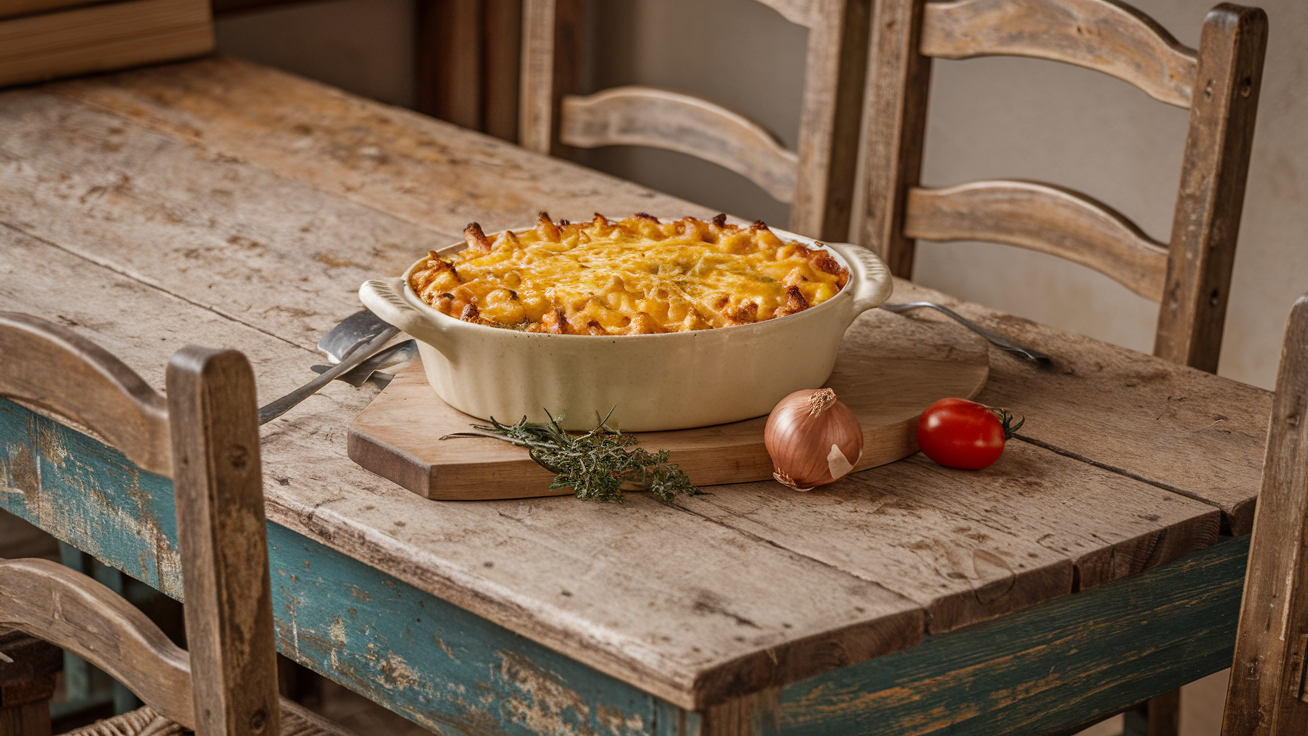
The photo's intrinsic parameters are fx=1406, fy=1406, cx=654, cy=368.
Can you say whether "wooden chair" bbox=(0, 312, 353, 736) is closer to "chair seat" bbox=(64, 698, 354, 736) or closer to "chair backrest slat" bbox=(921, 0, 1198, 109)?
"chair seat" bbox=(64, 698, 354, 736)

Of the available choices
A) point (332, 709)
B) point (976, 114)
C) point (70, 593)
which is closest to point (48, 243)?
point (70, 593)

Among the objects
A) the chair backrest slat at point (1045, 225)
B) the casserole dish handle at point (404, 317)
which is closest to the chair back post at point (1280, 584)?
the casserole dish handle at point (404, 317)

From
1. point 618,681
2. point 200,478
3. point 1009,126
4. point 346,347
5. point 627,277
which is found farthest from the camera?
point 1009,126

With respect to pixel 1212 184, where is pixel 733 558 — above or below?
below

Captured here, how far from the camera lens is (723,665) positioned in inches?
30.8

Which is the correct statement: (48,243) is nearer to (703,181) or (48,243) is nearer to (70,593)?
(70,593)

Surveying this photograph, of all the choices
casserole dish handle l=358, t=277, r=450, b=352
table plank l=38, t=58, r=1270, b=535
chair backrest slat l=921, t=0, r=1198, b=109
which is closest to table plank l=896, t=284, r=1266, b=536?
table plank l=38, t=58, r=1270, b=535

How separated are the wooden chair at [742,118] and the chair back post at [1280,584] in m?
1.02

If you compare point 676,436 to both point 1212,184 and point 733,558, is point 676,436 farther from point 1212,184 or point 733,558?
point 1212,184

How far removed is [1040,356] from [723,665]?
1.94 ft

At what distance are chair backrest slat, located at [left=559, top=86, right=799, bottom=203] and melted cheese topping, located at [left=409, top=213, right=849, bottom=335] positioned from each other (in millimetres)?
671

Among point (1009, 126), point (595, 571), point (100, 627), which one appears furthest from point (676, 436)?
point (1009, 126)

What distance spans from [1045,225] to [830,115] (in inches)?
12.9

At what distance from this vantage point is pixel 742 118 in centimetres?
193
